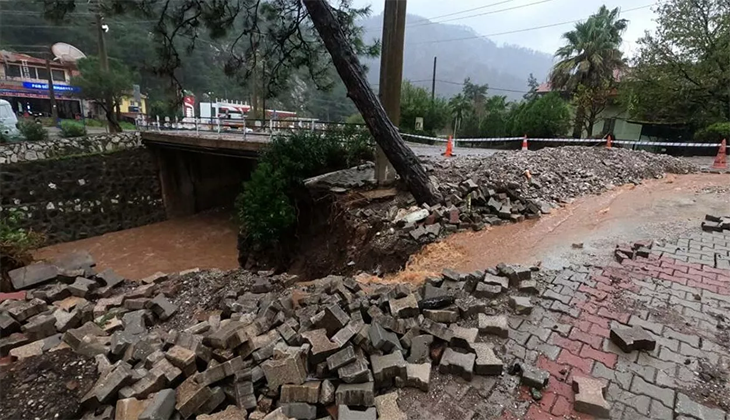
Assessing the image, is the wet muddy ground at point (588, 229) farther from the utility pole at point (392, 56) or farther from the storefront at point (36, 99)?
the storefront at point (36, 99)

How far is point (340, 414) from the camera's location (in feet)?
6.19

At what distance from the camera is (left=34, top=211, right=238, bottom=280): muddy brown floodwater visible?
10.2 m

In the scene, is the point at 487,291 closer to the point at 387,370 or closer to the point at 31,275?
the point at 387,370

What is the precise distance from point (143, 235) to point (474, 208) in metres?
11.7

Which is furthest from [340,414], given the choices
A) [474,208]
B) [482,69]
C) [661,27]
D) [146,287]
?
[482,69]

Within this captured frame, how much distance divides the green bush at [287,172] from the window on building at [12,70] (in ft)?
110

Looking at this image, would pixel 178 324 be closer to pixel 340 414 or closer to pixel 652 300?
pixel 340 414

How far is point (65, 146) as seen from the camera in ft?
37.6

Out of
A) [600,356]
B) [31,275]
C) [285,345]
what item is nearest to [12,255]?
[31,275]

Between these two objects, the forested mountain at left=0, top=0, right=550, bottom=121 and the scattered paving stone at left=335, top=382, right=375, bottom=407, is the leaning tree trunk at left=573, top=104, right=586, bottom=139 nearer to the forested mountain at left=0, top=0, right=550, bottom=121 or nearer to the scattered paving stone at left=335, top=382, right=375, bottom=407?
the forested mountain at left=0, top=0, right=550, bottom=121

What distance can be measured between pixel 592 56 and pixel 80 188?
22955mm

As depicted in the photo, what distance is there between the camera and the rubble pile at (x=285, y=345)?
2002mm

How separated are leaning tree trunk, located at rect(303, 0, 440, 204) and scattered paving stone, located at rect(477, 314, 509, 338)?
3.24 meters

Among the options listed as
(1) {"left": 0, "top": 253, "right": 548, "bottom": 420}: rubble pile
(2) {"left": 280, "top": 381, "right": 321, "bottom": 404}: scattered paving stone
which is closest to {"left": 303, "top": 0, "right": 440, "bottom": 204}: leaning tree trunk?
(1) {"left": 0, "top": 253, "right": 548, "bottom": 420}: rubble pile
